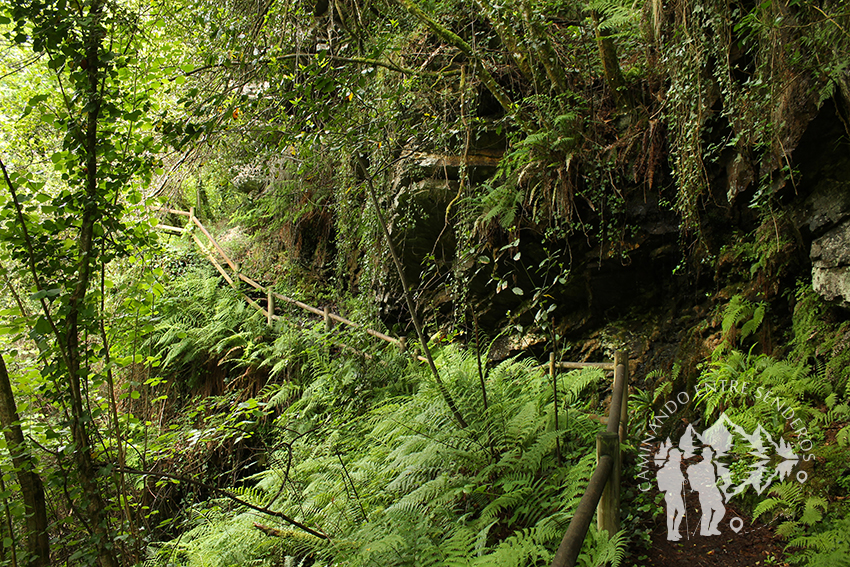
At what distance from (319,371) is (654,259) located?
417 cm

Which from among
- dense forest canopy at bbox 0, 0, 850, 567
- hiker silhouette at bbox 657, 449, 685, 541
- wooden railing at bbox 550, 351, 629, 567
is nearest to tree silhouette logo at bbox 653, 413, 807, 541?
A: hiker silhouette at bbox 657, 449, 685, 541

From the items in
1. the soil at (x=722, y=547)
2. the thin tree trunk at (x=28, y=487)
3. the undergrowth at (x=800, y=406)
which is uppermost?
the thin tree trunk at (x=28, y=487)

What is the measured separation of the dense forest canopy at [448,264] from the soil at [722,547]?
0.17 ft

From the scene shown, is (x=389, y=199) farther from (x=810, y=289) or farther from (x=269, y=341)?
(x=810, y=289)

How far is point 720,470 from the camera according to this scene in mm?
3275

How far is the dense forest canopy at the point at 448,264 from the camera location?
2.24 metres

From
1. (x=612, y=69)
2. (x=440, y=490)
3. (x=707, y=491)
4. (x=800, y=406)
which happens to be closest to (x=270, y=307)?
(x=440, y=490)

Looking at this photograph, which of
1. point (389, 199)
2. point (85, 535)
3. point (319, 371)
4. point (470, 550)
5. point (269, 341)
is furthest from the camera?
point (269, 341)

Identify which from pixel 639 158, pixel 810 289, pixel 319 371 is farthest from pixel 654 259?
pixel 319 371

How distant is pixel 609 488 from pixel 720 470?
61.3 inches

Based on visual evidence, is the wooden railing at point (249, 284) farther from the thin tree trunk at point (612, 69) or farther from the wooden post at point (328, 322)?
the thin tree trunk at point (612, 69)

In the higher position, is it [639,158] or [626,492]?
[639,158]

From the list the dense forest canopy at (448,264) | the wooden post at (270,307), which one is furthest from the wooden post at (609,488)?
the wooden post at (270,307)

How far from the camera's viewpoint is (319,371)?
20.7 ft
